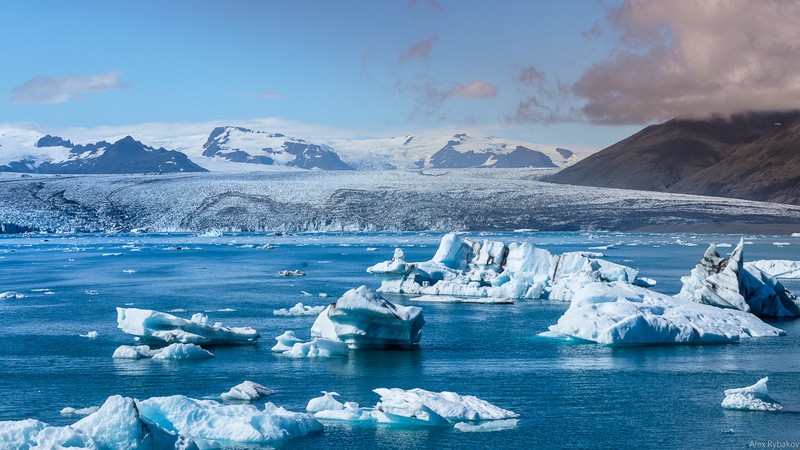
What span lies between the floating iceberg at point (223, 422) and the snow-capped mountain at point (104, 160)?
16365 centimetres

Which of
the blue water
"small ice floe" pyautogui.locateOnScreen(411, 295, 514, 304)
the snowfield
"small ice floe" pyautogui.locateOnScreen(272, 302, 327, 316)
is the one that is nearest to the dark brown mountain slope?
the snowfield

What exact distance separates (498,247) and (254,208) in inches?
1966

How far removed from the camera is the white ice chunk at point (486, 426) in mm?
11258

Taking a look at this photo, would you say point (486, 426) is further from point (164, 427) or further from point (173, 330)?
point (173, 330)

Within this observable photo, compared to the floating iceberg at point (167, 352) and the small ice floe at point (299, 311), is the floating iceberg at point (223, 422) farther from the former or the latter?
the small ice floe at point (299, 311)

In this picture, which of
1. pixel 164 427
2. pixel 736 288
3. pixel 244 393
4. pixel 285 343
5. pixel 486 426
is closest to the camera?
pixel 164 427

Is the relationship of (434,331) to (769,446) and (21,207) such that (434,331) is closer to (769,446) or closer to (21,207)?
(769,446)

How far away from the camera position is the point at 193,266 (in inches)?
1590

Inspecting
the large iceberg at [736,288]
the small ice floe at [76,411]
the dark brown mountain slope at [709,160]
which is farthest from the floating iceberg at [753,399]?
A: the dark brown mountain slope at [709,160]

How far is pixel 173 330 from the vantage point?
17.4 meters

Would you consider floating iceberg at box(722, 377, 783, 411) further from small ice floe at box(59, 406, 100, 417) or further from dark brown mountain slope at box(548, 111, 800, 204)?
dark brown mountain slope at box(548, 111, 800, 204)

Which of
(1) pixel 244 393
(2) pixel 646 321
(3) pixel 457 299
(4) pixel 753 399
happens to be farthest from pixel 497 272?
(1) pixel 244 393

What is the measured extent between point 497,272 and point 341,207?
1988 inches

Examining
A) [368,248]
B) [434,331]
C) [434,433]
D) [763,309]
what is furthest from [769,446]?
[368,248]
